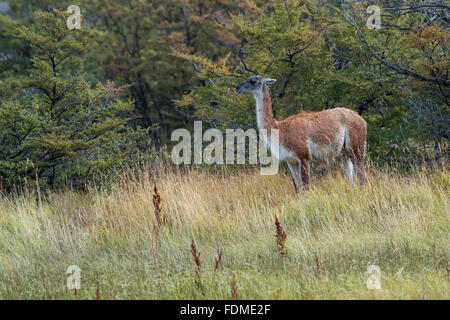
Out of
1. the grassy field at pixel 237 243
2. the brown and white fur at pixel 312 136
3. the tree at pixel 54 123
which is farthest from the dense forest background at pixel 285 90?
the grassy field at pixel 237 243

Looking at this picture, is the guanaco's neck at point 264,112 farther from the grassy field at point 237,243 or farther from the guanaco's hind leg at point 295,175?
the grassy field at point 237,243

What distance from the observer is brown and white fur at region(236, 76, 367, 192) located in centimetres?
841

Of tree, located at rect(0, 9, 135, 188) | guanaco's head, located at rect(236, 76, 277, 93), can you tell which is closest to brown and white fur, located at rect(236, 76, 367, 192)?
guanaco's head, located at rect(236, 76, 277, 93)

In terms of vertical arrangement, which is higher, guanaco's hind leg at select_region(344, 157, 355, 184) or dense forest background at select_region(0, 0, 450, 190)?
dense forest background at select_region(0, 0, 450, 190)

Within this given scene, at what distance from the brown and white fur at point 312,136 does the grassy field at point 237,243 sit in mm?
473

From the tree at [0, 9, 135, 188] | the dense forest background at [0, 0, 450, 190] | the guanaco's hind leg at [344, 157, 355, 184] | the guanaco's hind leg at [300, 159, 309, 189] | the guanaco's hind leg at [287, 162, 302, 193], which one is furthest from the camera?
the tree at [0, 9, 135, 188]

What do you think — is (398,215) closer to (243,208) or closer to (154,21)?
(243,208)

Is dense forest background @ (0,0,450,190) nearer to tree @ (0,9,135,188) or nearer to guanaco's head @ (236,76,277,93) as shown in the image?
tree @ (0,9,135,188)

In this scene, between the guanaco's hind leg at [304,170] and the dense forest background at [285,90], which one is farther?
the dense forest background at [285,90]

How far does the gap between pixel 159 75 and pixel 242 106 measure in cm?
1036

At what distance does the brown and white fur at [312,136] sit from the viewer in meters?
8.41

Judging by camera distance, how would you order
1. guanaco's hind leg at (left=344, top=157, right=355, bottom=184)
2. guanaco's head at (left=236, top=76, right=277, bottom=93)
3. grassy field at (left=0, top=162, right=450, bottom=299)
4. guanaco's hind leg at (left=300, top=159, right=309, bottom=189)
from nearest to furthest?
grassy field at (left=0, top=162, right=450, bottom=299) → guanaco's hind leg at (left=300, top=159, right=309, bottom=189) → guanaco's head at (left=236, top=76, right=277, bottom=93) → guanaco's hind leg at (left=344, top=157, right=355, bottom=184)
